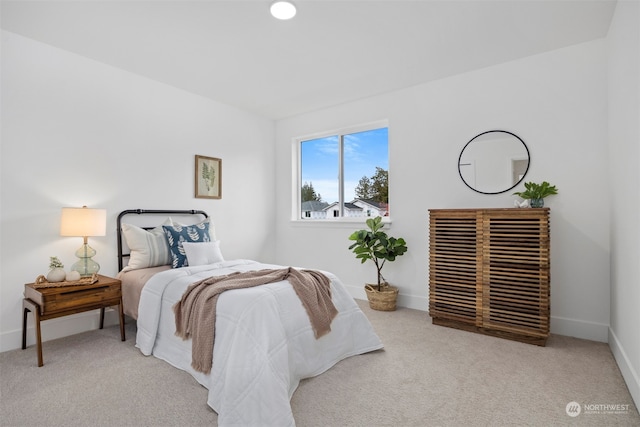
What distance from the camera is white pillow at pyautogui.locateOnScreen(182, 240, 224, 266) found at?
10.9ft

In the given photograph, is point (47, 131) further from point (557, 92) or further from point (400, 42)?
point (557, 92)

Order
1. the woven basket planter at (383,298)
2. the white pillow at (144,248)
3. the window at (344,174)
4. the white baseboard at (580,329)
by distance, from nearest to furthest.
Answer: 1. the white baseboard at (580,329)
2. the white pillow at (144,248)
3. the woven basket planter at (383,298)
4. the window at (344,174)

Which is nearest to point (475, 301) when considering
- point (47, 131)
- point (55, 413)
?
point (55, 413)

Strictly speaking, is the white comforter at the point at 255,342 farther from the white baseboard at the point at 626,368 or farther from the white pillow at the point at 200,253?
the white baseboard at the point at 626,368

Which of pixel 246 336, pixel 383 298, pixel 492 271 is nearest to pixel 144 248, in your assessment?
pixel 246 336

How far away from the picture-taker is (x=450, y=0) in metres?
2.44

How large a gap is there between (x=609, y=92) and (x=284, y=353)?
3286 millimetres

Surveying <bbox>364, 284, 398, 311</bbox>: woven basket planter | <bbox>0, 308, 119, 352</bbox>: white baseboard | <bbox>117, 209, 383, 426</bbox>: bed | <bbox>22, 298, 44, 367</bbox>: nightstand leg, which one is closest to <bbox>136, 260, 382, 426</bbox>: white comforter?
<bbox>117, 209, 383, 426</bbox>: bed

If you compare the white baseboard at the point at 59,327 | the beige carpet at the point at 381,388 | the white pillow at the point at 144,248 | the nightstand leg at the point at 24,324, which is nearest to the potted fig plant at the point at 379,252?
the beige carpet at the point at 381,388

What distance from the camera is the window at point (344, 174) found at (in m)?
4.49

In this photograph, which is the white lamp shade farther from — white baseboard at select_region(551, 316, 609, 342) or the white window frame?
white baseboard at select_region(551, 316, 609, 342)

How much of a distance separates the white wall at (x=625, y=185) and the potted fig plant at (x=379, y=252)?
185cm

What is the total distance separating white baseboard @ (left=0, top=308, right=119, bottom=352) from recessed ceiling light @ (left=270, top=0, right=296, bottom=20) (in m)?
3.07

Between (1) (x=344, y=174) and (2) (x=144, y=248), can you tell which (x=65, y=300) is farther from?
(1) (x=344, y=174)
